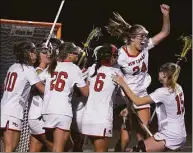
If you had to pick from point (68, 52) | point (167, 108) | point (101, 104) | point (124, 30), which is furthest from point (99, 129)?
point (124, 30)

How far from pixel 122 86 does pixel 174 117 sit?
1.97 ft


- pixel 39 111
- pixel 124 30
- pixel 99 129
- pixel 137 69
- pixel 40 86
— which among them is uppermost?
pixel 124 30

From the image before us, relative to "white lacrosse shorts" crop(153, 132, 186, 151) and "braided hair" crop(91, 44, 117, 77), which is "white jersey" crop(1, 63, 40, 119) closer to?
"braided hair" crop(91, 44, 117, 77)

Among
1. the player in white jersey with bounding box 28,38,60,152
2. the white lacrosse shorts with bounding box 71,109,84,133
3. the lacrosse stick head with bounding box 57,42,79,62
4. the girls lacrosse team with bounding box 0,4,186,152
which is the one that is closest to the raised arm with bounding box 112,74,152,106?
the girls lacrosse team with bounding box 0,4,186,152

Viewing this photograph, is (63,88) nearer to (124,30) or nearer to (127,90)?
(127,90)

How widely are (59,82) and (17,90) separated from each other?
1.47ft

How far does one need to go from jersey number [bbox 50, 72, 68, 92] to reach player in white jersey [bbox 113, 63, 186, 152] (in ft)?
1.61

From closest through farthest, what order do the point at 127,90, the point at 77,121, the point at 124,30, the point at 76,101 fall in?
the point at 127,90, the point at 77,121, the point at 76,101, the point at 124,30

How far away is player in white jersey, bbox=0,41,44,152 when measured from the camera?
5531mm

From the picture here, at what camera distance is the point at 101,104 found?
17.9ft

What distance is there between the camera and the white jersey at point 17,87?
5.53 metres

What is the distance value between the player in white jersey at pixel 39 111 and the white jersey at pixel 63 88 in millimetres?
303

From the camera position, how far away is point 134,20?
8.62m

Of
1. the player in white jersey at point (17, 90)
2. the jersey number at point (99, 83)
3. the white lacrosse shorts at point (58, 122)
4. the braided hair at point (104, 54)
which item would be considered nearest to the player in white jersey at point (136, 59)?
the braided hair at point (104, 54)
